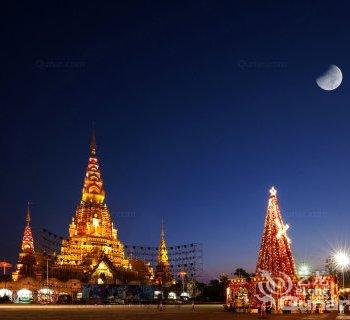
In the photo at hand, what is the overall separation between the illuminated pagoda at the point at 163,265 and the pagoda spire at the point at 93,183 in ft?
64.0

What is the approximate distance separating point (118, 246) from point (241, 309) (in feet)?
269

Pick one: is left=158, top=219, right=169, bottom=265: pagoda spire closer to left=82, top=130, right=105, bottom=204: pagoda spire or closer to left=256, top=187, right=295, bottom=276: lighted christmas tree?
left=82, top=130, right=105, bottom=204: pagoda spire

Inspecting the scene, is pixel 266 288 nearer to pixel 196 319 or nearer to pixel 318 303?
pixel 318 303

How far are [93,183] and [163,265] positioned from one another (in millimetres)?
26157

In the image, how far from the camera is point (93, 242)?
123 meters

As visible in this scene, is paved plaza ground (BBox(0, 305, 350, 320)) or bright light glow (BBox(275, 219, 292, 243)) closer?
paved plaza ground (BBox(0, 305, 350, 320))

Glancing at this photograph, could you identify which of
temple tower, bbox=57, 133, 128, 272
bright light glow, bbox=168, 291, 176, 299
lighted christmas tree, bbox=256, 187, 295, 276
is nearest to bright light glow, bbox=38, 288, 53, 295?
temple tower, bbox=57, 133, 128, 272

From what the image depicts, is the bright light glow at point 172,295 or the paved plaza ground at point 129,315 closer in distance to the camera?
the paved plaza ground at point 129,315

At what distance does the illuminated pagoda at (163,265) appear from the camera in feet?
421

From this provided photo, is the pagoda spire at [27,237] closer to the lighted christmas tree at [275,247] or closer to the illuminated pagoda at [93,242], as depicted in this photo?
the illuminated pagoda at [93,242]

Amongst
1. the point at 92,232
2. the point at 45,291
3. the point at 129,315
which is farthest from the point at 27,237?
the point at 129,315

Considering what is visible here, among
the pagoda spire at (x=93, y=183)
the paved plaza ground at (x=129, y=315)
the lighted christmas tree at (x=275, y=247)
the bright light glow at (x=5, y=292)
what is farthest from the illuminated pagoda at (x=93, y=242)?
the lighted christmas tree at (x=275, y=247)

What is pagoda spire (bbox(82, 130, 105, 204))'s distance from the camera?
132 metres

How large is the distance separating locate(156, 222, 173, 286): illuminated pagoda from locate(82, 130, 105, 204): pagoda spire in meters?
19.5
